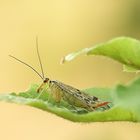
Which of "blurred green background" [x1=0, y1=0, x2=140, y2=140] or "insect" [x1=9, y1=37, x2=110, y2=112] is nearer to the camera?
"insect" [x1=9, y1=37, x2=110, y2=112]

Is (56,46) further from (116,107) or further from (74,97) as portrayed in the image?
(116,107)

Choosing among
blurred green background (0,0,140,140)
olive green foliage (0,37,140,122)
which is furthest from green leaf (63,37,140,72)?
blurred green background (0,0,140,140)

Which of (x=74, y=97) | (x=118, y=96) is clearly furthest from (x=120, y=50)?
(x=74, y=97)

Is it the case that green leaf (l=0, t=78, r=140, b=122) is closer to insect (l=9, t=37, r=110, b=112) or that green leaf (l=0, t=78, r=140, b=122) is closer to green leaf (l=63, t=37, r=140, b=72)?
green leaf (l=63, t=37, r=140, b=72)

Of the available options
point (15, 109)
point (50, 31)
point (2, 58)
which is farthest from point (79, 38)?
point (15, 109)

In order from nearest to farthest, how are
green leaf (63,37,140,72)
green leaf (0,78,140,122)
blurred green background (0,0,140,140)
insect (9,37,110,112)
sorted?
green leaf (0,78,140,122) → green leaf (63,37,140,72) → insect (9,37,110,112) → blurred green background (0,0,140,140)

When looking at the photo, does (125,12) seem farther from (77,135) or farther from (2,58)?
(77,135)
